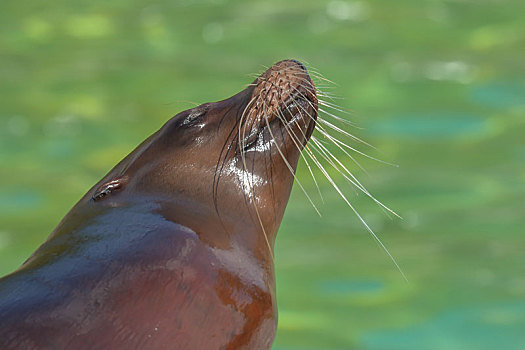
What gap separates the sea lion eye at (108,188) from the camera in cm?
366

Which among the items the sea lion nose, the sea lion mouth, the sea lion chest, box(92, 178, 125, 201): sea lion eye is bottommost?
the sea lion chest

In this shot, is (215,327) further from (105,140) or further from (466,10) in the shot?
(466,10)

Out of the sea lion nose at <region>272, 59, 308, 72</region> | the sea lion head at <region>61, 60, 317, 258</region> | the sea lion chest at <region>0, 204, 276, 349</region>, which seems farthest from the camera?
the sea lion nose at <region>272, 59, 308, 72</region>

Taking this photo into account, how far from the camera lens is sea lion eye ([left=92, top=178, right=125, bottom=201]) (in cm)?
366

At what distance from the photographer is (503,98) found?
27.3 feet

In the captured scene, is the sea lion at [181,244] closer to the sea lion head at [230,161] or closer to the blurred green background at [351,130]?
the sea lion head at [230,161]

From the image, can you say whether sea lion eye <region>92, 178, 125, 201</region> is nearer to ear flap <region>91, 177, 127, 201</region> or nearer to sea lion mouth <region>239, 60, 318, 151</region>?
ear flap <region>91, 177, 127, 201</region>

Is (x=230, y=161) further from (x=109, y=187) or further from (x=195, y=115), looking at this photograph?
(x=109, y=187)

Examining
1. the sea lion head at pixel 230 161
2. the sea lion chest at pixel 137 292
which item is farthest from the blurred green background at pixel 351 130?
the sea lion chest at pixel 137 292

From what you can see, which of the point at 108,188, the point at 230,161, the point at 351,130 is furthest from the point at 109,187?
the point at 351,130

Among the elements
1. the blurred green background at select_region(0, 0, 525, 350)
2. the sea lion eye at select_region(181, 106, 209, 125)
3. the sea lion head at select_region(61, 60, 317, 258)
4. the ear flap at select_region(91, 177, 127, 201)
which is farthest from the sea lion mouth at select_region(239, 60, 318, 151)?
the blurred green background at select_region(0, 0, 525, 350)

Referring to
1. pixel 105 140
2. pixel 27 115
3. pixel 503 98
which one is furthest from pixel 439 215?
pixel 27 115

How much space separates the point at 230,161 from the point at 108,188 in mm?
429

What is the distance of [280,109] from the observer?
3836 mm
